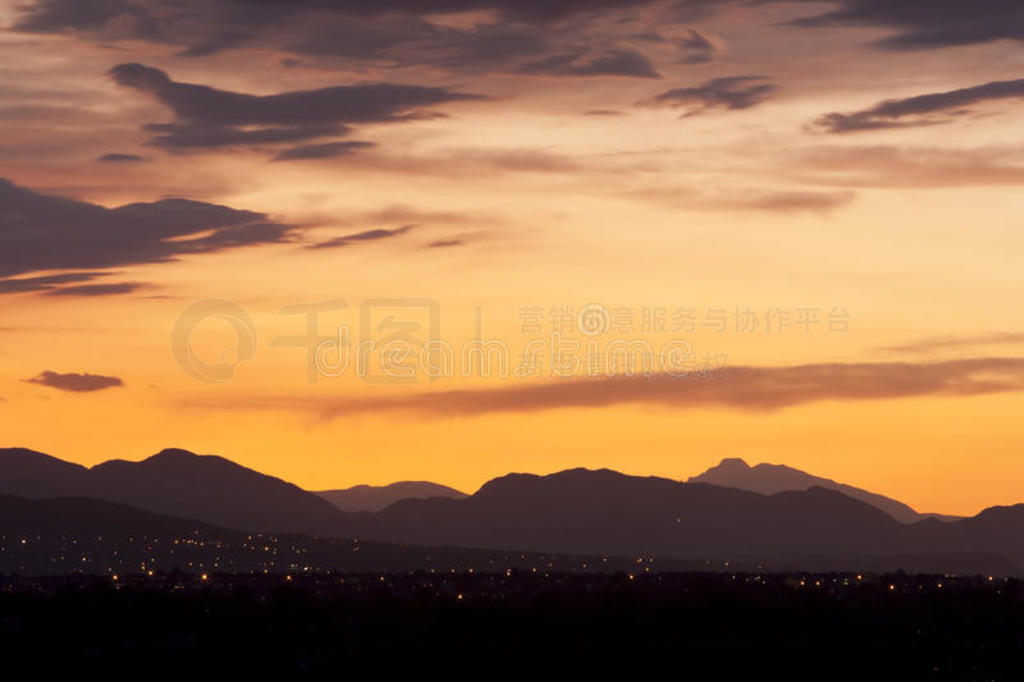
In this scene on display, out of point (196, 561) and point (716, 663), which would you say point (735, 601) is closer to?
point (716, 663)

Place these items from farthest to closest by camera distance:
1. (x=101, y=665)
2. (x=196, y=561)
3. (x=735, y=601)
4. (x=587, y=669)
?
(x=196, y=561), (x=735, y=601), (x=587, y=669), (x=101, y=665)

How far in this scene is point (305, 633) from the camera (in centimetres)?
4381

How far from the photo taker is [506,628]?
152 feet

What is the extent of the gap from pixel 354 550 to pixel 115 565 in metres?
26.2

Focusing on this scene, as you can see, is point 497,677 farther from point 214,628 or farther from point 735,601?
point 735,601

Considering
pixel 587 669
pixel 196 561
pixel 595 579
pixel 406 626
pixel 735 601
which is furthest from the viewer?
pixel 196 561

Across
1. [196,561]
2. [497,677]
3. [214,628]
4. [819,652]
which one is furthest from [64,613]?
[196,561]

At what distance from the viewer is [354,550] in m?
179

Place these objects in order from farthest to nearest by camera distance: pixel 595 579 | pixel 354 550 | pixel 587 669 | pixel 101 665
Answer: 1. pixel 354 550
2. pixel 595 579
3. pixel 587 669
4. pixel 101 665

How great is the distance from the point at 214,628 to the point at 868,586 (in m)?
24.3

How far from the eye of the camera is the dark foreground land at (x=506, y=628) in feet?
136

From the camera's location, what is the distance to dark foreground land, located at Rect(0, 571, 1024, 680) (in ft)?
136

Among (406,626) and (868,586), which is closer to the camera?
(406,626)

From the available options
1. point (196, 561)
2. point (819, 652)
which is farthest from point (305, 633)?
point (196, 561)
